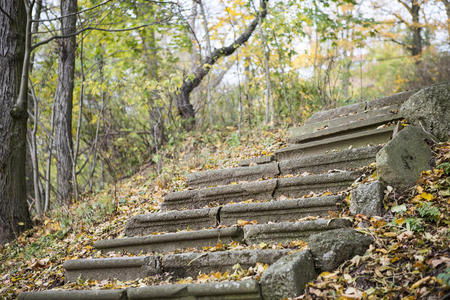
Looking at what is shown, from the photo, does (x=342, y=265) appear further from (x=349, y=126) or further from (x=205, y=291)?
(x=349, y=126)

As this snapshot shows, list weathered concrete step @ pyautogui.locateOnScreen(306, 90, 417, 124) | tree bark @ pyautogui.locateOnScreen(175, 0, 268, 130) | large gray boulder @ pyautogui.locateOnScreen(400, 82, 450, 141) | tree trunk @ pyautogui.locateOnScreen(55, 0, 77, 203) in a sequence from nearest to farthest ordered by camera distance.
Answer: large gray boulder @ pyautogui.locateOnScreen(400, 82, 450, 141)
weathered concrete step @ pyautogui.locateOnScreen(306, 90, 417, 124)
tree trunk @ pyautogui.locateOnScreen(55, 0, 77, 203)
tree bark @ pyautogui.locateOnScreen(175, 0, 268, 130)

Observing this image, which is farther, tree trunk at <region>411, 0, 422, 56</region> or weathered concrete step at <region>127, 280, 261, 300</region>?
tree trunk at <region>411, 0, 422, 56</region>

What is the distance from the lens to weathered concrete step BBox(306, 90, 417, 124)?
501 cm

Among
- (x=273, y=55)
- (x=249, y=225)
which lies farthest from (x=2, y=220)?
(x=273, y=55)

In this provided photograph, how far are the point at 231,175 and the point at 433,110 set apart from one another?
242cm

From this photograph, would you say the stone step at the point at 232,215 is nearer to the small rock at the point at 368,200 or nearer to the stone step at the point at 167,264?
the small rock at the point at 368,200

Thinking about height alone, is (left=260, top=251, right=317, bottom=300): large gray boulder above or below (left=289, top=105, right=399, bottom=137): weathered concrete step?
below

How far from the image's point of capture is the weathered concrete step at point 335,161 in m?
3.76

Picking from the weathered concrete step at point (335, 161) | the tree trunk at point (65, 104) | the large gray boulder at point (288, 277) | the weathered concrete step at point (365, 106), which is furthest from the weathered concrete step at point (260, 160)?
the tree trunk at point (65, 104)

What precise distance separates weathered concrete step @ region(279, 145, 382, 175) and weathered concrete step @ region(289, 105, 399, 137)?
1.00 metres

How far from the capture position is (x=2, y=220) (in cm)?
550

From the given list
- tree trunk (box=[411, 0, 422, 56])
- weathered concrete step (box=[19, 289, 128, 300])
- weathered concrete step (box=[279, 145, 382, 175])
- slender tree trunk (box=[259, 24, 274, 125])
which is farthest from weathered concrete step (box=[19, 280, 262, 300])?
tree trunk (box=[411, 0, 422, 56])

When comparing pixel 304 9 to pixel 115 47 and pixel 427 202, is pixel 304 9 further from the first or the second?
pixel 427 202

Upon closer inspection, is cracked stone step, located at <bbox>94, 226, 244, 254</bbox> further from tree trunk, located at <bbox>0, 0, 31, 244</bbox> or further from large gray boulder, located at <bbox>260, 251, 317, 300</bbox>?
tree trunk, located at <bbox>0, 0, 31, 244</bbox>
